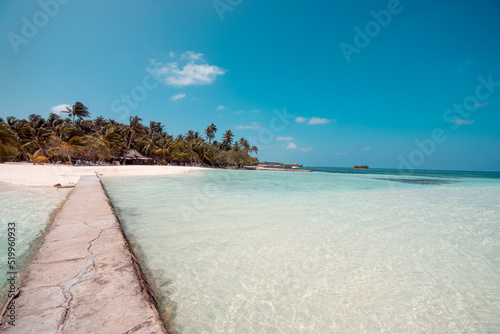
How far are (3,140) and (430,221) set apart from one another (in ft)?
115

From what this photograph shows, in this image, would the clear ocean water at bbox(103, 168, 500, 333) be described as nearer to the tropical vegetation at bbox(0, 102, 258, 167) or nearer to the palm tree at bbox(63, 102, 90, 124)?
the tropical vegetation at bbox(0, 102, 258, 167)

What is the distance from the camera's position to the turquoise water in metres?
2.97

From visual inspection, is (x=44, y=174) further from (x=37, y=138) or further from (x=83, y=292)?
(x=37, y=138)

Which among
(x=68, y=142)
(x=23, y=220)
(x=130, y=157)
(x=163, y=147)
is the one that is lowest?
(x=23, y=220)

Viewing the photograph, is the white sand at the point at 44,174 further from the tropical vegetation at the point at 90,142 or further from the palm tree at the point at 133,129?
the palm tree at the point at 133,129

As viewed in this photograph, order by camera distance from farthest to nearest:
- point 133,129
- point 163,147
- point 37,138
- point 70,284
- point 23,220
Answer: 1. point 163,147
2. point 133,129
3. point 37,138
4. point 23,220
5. point 70,284

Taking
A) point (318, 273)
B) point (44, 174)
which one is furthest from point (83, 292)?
point (44, 174)

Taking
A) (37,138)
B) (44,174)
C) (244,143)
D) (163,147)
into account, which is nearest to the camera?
(44,174)

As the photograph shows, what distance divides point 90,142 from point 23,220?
31.6m

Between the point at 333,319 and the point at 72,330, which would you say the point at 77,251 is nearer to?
the point at 72,330

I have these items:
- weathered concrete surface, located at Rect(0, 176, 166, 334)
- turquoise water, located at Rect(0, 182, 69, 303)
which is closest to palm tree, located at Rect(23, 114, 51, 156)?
turquoise water, located at Rect(0, 182, 69, 303)

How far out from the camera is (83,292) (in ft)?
5.97

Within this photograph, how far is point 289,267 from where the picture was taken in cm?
312

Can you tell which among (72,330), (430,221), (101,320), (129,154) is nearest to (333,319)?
(101,320)
